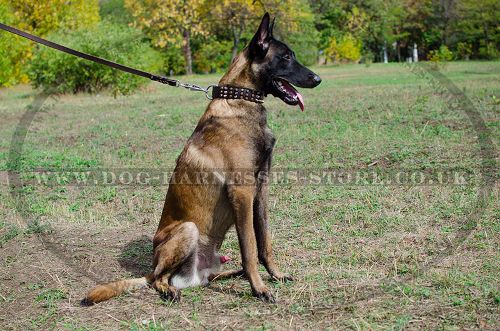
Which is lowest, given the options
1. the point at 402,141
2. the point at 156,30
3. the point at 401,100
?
the point at 402,141

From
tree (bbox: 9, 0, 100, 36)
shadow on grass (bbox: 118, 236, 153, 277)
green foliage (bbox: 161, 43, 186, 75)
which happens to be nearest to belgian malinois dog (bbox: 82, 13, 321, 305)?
shadow on grass (bbox: 118, 236, 153, 277)

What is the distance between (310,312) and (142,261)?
6.03 feet

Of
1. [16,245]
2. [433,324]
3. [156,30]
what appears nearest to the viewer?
[433,324]

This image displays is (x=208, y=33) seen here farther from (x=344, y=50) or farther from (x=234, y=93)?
(x=234, y=93)

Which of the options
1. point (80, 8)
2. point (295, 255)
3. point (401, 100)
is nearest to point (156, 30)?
point (80, 8)

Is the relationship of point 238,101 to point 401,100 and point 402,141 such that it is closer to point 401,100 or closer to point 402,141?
point 402,141

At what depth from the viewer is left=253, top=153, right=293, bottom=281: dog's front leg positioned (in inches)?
167

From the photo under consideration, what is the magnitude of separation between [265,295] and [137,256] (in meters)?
1.58

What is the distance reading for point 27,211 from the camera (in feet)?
22.1

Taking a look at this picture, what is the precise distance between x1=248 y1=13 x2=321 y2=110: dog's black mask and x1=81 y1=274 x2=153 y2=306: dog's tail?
1.70 m

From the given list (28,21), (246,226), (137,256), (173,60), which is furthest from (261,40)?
(173,60)

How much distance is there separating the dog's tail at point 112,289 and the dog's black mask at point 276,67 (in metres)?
1.70

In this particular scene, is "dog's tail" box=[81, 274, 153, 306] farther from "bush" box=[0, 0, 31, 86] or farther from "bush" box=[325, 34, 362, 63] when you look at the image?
"bush" box=[325, 34, 362, 63]

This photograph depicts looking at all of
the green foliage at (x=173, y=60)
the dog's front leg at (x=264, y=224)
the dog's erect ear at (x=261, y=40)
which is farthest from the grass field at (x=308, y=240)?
the green foliage at (x=173, y=60)
